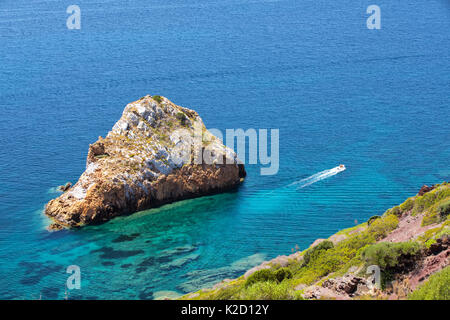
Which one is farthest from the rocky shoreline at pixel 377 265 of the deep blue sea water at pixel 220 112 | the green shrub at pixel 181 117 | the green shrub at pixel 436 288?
the green shrub at pixel 181 117

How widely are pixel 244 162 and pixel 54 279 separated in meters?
36.1

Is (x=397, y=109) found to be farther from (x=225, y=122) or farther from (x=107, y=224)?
(x=107, y=224)

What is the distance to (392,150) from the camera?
8694 centimetres

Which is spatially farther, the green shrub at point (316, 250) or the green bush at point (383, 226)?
the green shrub at point (316, 250)

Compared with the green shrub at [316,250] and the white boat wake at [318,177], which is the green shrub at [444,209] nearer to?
the green shrub at [316,250]

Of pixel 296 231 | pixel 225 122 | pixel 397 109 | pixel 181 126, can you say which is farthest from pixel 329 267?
pixel 397 109

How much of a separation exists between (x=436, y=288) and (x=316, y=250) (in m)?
20.3

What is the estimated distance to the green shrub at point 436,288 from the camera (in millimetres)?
31700

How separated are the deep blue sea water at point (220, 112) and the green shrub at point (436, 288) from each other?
2494cm

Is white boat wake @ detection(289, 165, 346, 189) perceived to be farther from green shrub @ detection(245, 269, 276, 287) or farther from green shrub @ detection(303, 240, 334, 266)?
green shrub @ detection(245, 269, 276, 287)

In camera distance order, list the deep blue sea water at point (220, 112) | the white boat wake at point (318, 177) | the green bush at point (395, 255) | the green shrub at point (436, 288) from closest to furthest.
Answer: the green shrub at point (436, 288), the green bush at point (395, 255), the deep blue sea water at point (220, 112), the white boat wake at point (318, 177)

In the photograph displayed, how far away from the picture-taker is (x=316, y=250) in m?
52.2

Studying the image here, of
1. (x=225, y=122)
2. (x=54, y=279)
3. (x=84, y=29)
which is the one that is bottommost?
(x=54, y=279)

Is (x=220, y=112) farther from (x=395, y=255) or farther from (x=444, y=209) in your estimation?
(x=395, y=255)
